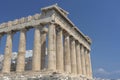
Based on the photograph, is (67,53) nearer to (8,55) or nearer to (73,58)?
(73,58)

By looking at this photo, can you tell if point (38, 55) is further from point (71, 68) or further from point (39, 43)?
point (71, 68)

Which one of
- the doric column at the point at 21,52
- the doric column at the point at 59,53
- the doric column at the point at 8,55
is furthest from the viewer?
the doric column at the point at 8,55

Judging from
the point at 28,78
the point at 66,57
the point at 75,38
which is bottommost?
the point at 28,78

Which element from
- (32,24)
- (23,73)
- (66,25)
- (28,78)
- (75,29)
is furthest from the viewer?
(75,29)

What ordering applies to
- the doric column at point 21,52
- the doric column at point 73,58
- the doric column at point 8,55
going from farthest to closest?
the doric column at point 73,58 → the doric column at point 8,55 → the doric column at point 21,52

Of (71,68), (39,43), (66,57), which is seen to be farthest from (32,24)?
(71,68)

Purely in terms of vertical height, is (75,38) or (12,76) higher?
(75,38)

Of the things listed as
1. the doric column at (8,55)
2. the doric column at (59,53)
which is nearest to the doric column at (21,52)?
the doric column at (8,55)

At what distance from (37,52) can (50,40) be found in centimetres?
312

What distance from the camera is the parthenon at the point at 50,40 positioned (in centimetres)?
3747

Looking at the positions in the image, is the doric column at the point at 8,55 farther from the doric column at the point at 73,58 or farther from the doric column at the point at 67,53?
the doric column at the point at 73,58

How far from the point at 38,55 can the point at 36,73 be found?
3.40 metres

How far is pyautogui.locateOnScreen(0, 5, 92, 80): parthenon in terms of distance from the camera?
3747cm

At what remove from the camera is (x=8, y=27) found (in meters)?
43.8
